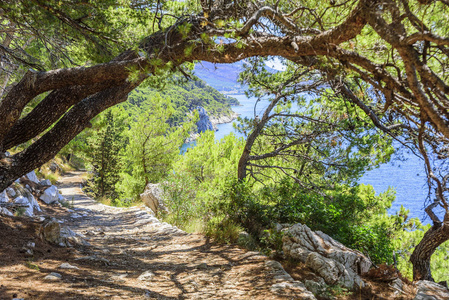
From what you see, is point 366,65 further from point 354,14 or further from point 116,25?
point 116,25

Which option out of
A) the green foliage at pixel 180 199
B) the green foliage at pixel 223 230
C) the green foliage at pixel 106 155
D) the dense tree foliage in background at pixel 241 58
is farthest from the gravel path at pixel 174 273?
the green foliage at pixel 106 155

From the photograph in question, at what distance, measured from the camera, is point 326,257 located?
3770 millimetres

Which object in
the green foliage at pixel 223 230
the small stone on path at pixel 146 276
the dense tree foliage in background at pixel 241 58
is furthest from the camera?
the green foliage at pixel 223 230

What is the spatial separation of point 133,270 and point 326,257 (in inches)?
105

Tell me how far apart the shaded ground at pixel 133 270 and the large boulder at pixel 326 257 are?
0.52 m

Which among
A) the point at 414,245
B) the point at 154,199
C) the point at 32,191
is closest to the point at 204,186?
the point at 154,199

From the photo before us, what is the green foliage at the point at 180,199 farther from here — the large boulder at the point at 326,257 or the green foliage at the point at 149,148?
the green foliage at the point at 149,148

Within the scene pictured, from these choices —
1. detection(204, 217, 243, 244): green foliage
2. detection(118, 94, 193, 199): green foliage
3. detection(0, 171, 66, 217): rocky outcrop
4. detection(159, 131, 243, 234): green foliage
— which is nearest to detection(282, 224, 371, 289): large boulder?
detection(204, 217, 243, 244): green foliage

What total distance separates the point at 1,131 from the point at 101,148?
52.4ft

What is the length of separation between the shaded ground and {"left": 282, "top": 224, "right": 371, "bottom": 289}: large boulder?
516 millimetres

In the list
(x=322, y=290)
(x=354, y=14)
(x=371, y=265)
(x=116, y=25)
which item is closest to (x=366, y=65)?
(x=354, y=14)

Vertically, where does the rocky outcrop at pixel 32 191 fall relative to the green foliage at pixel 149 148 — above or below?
below

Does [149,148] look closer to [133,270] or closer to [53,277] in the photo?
[133,270]

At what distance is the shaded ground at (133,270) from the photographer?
2.67 meters
